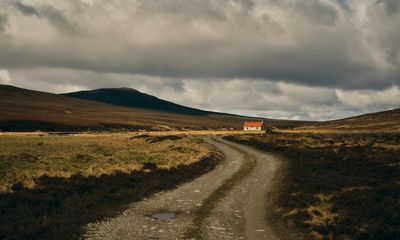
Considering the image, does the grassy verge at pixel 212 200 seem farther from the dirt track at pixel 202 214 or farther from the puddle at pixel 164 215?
the puddle at pixel 164 215

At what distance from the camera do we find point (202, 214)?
1672 centimetres

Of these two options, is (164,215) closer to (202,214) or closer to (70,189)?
(202,214)

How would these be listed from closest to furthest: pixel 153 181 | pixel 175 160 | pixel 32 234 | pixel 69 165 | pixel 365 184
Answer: pixel 32 234 → pixel 365 184 → pixel 153 181 → pixel 69 165 → pixel 175 160

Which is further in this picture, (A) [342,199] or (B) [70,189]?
(B) [70,189]

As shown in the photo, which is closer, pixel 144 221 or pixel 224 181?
pixel 144 221

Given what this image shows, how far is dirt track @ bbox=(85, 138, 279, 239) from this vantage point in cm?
1382

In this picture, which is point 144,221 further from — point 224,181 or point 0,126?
point 0,126

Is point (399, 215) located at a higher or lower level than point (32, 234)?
higher

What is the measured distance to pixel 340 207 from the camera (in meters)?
17.8

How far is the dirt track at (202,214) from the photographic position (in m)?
13.8

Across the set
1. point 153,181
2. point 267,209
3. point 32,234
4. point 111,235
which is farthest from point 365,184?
point 32,234

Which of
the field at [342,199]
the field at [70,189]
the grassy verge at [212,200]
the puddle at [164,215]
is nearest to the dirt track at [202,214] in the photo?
the grassy verge at [212,200]

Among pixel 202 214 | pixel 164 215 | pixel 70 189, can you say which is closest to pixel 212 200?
pixel 202 214

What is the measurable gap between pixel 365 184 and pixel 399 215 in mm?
7531
